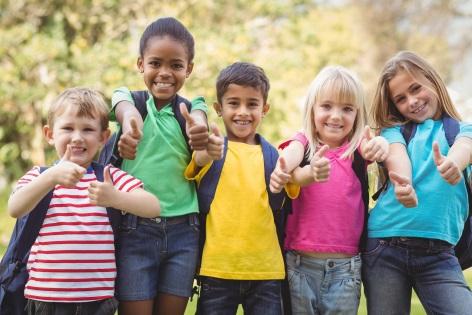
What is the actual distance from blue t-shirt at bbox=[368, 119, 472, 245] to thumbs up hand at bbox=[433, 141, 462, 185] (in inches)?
8.5

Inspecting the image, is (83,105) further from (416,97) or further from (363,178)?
(416,97)

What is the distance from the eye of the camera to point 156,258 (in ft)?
10.1

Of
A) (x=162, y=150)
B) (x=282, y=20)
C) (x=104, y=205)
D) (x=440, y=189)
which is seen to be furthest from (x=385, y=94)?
(x=282, y=20)

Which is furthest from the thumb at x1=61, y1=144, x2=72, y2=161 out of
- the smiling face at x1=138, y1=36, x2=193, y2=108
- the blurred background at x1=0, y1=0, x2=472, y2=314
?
the blurred background at x1=0, y1=0, x2=472, y2=314

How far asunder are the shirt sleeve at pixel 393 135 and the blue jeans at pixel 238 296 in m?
0.93

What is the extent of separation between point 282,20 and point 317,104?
9.13 metres

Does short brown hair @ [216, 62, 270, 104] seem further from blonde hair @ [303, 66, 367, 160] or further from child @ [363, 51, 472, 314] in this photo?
child @ [363, 51, 472, 314]

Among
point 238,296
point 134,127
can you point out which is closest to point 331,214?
point 238,296

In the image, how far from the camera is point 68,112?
3.07 meters

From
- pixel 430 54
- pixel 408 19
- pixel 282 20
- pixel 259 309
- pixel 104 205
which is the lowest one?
pixel 259 309

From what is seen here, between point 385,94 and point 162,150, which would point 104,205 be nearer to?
point 162,150

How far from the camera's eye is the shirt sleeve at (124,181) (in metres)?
2.95

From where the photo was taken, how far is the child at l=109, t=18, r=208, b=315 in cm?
305

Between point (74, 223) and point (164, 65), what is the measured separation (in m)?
0.90
